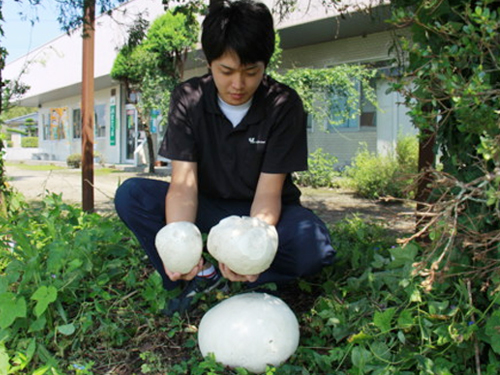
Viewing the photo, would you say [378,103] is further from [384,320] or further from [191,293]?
[384,320]

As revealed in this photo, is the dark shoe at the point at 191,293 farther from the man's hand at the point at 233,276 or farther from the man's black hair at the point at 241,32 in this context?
the man's black hair at the point at 241,32

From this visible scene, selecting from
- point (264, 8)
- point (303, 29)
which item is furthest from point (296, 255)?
point (303, 29)

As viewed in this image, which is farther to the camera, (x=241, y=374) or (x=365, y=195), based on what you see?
(x=365, y=195)

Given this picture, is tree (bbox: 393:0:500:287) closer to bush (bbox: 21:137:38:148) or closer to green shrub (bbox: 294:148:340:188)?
green shrub (bbox: 294:148:340:188)

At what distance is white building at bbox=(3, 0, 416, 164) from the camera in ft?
31.8

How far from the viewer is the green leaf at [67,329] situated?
2.06 meters

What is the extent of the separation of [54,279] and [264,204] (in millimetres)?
1161

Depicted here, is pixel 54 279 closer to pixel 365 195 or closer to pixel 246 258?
pixel 246 258

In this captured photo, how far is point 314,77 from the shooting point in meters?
9.22

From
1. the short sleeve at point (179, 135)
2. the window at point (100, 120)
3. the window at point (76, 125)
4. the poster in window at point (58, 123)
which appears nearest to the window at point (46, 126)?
the poster in window at point (58, 123)

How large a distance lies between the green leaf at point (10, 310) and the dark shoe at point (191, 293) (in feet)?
2.23

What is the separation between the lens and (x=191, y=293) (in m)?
2.41

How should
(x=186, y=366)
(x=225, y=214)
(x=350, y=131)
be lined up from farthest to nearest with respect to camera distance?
1. (x=350, y=131)
2. (x=225, y=214)
3. (x=186, y=366)

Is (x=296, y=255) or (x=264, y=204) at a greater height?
(x=264, y=204)
